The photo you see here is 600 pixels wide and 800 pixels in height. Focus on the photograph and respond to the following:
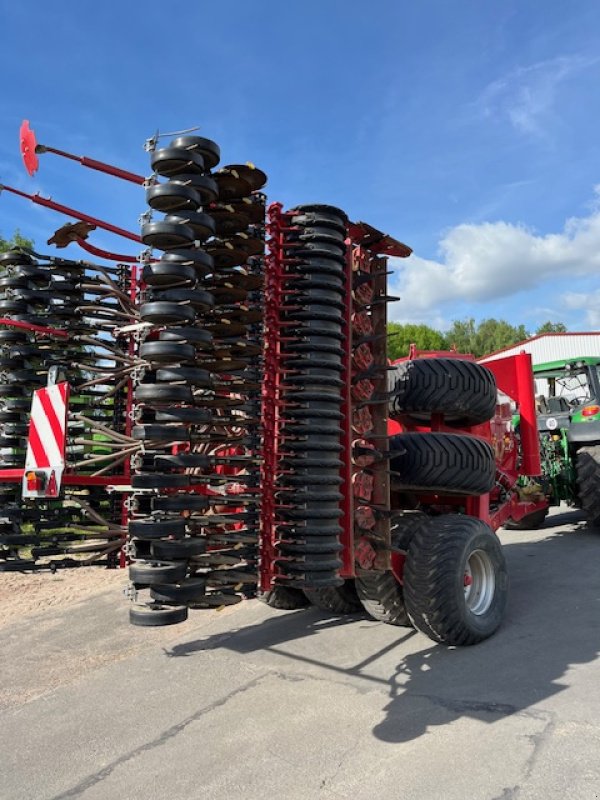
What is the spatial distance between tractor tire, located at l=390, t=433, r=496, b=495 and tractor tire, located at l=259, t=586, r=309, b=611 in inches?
65.2

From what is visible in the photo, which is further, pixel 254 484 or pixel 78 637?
pixel 78 637

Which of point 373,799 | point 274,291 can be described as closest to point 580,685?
point 373,799

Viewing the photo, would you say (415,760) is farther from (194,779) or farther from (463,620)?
(463,620)

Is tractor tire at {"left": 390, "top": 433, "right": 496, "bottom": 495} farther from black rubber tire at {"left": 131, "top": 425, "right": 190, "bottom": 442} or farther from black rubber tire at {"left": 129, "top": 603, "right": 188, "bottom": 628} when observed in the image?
black rubber tire at {"left": 129, "top": 603, "right": 188, "bottom": 628}

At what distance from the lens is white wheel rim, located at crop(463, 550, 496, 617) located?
496 cm

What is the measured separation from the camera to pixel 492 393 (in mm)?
5332

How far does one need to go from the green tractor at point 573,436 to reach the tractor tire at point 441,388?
389cm

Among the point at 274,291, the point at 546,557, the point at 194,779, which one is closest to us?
the point at 194,779

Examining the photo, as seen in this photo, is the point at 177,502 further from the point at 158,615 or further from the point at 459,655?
the point at 459,655

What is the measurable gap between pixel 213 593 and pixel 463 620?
1.84 metres

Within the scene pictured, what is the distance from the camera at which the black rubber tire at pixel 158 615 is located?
132 inches

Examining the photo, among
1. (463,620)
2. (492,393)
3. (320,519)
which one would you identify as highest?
(492,393)

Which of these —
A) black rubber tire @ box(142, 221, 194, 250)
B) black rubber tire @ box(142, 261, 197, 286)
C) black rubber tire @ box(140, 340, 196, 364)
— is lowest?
black rubber tire @ box(140, 340, 196, 364)

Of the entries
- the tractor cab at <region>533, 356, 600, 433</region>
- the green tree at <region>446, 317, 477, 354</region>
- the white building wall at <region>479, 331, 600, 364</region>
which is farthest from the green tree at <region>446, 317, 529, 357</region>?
the tractor cab at <region>533, 356, 600, 433</region>
